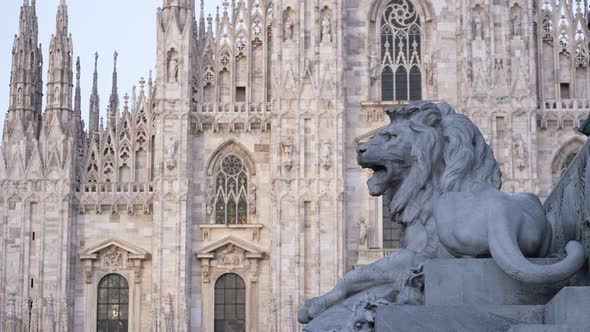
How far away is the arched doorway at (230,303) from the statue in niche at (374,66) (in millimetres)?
6127

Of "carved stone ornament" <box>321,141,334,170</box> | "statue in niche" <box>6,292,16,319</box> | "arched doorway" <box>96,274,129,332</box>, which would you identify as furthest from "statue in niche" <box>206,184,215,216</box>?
"statue in niche" <box>6,292,16,319</box>

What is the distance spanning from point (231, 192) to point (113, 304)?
4098 mm

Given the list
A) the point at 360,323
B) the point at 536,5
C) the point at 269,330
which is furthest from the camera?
the point at 536,5

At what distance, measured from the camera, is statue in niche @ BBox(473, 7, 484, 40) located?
3008cm

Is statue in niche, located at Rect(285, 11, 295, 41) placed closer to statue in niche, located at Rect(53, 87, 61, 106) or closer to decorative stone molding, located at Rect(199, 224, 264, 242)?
decorative stone molding, located at Rect(199, 224, 264, 242)

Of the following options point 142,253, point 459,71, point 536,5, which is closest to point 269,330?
point 142,253

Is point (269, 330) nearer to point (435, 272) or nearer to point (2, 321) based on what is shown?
point (2, 321)

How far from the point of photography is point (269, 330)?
94.9 feet

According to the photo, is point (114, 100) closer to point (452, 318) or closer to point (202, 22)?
point (202, 22)

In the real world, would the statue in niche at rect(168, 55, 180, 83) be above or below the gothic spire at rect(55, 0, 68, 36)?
below

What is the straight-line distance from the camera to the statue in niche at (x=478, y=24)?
30.1 meters

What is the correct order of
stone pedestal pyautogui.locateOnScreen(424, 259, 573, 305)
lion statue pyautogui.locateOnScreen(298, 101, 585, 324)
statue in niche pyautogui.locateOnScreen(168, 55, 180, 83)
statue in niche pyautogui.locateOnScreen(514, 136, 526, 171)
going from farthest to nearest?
statue in niche pyautogui.locateOnScreen(168, 55, 180, 83), statue in niche pyautogui.locateOnScreen(514, 136, 526, 171), lion statue pyautogui.locateOnScreen(298, 101, 585, 324), stone pedestal pyautogui.locateOnScreen(424, 259, 573, 305)

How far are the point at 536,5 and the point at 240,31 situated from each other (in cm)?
764

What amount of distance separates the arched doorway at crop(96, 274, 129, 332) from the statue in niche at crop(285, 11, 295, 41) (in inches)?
291
